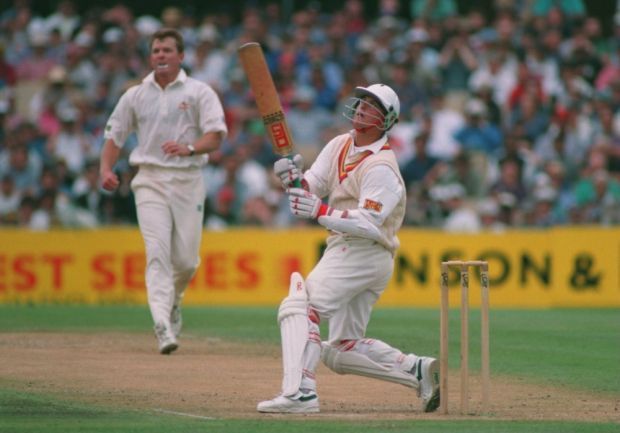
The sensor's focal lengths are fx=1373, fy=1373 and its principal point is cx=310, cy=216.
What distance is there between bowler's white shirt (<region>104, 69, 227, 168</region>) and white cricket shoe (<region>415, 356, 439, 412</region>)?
380 cm

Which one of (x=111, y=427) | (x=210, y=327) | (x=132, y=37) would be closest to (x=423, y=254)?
(x=210, y=327)

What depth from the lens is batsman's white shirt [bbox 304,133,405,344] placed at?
312 inches

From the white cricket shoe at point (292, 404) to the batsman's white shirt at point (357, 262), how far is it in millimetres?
513

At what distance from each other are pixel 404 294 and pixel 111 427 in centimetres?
1082

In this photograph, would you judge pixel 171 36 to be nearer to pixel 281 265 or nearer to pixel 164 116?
pixel 164 116

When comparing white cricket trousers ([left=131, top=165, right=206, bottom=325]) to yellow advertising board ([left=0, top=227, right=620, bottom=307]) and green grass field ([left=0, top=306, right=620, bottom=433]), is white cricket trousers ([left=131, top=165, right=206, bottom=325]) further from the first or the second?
yellow advertising board ([left=0, top=227, right=620, bottom=307])

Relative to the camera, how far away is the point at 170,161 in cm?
1132

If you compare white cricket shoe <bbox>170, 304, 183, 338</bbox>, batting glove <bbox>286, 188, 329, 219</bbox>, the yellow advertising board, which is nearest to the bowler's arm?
white cricket shoe <bbox>170, 304, 183, 338</bbox>

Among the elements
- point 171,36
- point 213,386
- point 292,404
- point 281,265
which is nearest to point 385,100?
point 292,404

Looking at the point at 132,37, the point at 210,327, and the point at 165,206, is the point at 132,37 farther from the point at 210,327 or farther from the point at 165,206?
the point at 165,206

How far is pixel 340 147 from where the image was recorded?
835cm

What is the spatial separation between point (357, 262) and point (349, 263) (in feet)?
0.16

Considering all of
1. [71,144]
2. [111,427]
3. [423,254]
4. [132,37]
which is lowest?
[111,427]

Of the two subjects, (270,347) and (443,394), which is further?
(270,347)
